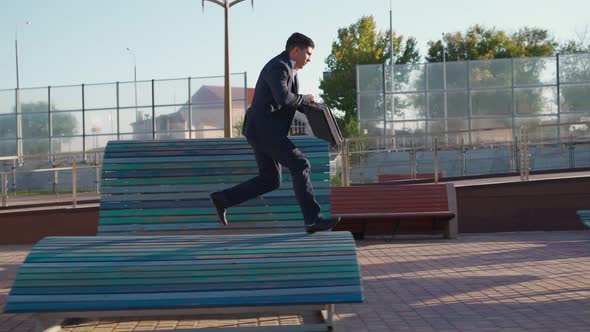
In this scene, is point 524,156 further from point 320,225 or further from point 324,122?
point 320,225

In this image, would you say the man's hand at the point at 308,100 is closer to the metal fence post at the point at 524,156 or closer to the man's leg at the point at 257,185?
the man's leg at the point at 257,185

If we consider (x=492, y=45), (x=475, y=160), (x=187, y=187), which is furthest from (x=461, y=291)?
(x=492, y=45)

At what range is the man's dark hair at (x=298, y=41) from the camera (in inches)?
273

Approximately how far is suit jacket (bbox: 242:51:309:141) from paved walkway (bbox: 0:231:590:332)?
1506 millimetres

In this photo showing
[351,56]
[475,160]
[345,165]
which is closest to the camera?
[345,165]

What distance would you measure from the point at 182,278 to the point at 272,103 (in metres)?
1.86

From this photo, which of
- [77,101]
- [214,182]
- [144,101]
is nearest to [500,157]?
[144,101]

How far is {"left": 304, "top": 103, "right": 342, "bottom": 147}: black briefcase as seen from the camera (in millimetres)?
7219

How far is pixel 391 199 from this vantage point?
1490cm

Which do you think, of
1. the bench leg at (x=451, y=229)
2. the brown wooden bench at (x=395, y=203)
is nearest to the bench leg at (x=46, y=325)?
the brown wooden bench at (x=395, y=203)

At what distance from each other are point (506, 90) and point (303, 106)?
32.0 metres

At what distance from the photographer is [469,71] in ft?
125

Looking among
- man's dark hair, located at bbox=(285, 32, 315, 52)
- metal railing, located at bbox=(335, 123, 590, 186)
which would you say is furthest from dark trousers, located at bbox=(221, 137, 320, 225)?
metal railing, located at bbox=(335, 123, 590, 186)

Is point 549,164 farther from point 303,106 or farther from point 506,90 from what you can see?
point 303,106
